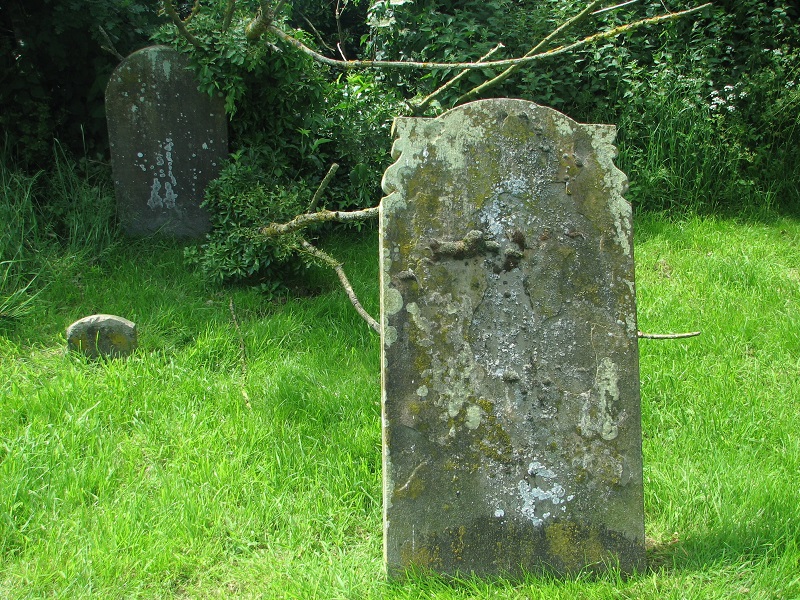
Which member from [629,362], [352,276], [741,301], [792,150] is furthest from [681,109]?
[629,362]

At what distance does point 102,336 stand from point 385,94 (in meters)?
3.42

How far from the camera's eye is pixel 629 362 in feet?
8.41

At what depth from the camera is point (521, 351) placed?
8.37 ft

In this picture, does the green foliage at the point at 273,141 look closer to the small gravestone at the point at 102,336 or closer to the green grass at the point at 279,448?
the green grass at the point at 279,448

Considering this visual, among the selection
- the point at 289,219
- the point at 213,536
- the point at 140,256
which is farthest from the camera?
the point at 140,256

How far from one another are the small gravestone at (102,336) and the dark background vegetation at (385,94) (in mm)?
1163

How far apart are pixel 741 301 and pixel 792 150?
2.41m

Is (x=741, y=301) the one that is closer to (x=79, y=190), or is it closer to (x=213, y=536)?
(x=213, y=536)

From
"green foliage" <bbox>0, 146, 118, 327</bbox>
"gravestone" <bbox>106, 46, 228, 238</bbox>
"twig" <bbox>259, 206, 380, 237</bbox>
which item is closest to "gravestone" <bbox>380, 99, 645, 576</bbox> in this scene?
"twig" <bbox>259, 206, 380, 237</bbox>

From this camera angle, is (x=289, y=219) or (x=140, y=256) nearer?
(x=289, y=219)

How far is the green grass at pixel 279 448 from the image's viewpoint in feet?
8.39

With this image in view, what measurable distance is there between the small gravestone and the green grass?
0.09m

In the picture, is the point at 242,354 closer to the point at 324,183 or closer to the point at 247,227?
the point at 324,183

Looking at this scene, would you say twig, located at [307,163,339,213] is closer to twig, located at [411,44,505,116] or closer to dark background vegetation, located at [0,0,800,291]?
twig, located at [411,44,505,116]
